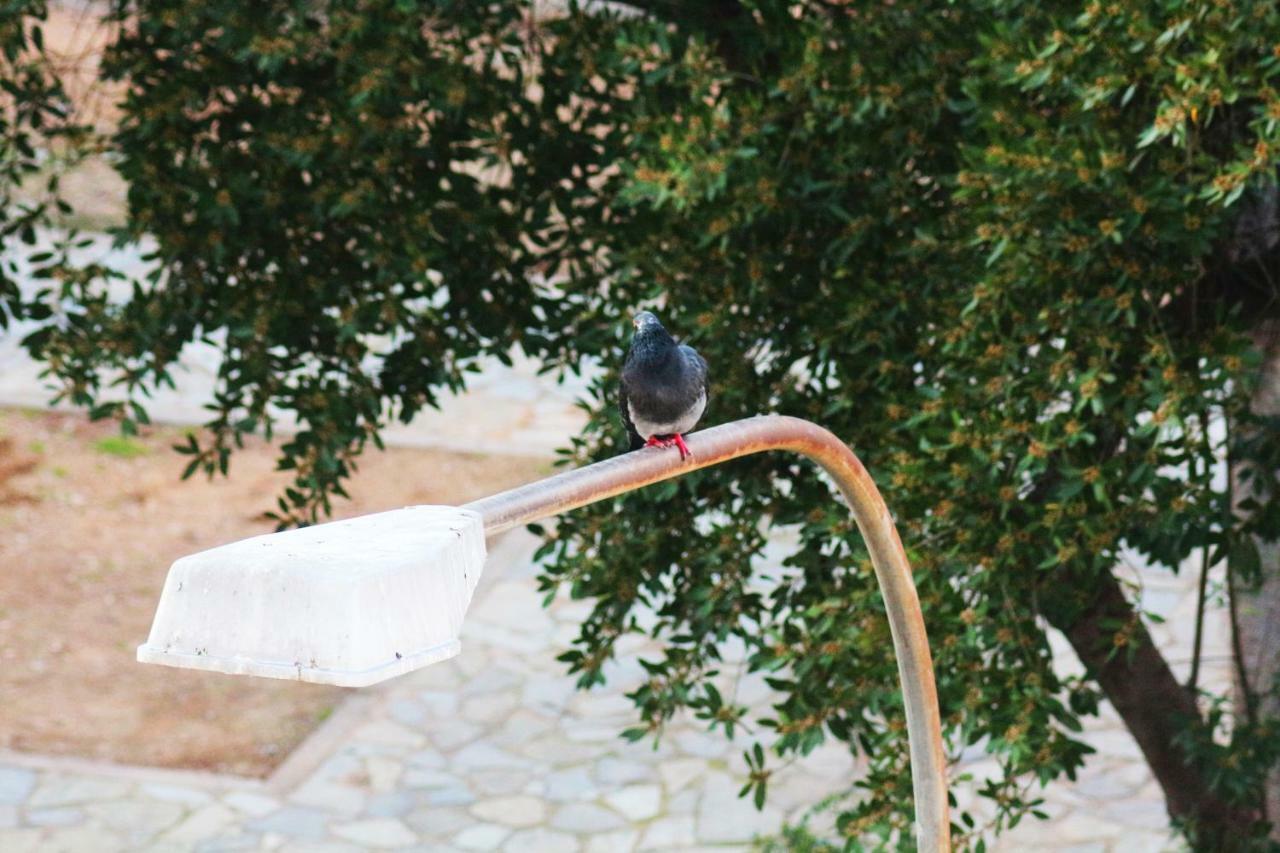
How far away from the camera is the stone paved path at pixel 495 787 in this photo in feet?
22.3

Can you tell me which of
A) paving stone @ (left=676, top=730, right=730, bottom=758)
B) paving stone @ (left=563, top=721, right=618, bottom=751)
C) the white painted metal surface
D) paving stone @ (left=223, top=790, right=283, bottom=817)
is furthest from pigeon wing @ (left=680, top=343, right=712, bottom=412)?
paving stone @ (left=563, top=721, right=618, bottom=751)

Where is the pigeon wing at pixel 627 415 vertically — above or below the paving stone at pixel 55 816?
above

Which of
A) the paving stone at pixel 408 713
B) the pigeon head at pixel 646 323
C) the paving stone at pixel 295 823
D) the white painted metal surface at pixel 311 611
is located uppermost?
the pigeon head at pixel 646 323

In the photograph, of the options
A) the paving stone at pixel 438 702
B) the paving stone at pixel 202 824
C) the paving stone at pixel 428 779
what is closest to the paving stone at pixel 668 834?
the paving stone at pixel 428 779

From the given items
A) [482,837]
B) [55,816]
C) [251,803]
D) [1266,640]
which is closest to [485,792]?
[482,837]

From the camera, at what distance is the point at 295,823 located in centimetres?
686

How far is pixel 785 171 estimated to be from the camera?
161 inches

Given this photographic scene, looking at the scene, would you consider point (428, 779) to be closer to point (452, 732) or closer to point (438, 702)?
point (452, 732)

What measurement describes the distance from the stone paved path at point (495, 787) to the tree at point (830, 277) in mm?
2377

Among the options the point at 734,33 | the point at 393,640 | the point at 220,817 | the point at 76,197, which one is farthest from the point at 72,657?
the point at 76,197

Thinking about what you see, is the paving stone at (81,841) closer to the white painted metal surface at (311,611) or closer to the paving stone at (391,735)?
the paving stone at (391,735)

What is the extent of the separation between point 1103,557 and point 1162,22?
118 centimetres

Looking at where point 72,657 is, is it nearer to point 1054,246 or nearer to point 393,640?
point 1054,246

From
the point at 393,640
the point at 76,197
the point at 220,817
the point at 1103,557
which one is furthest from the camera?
the point at 76,197
